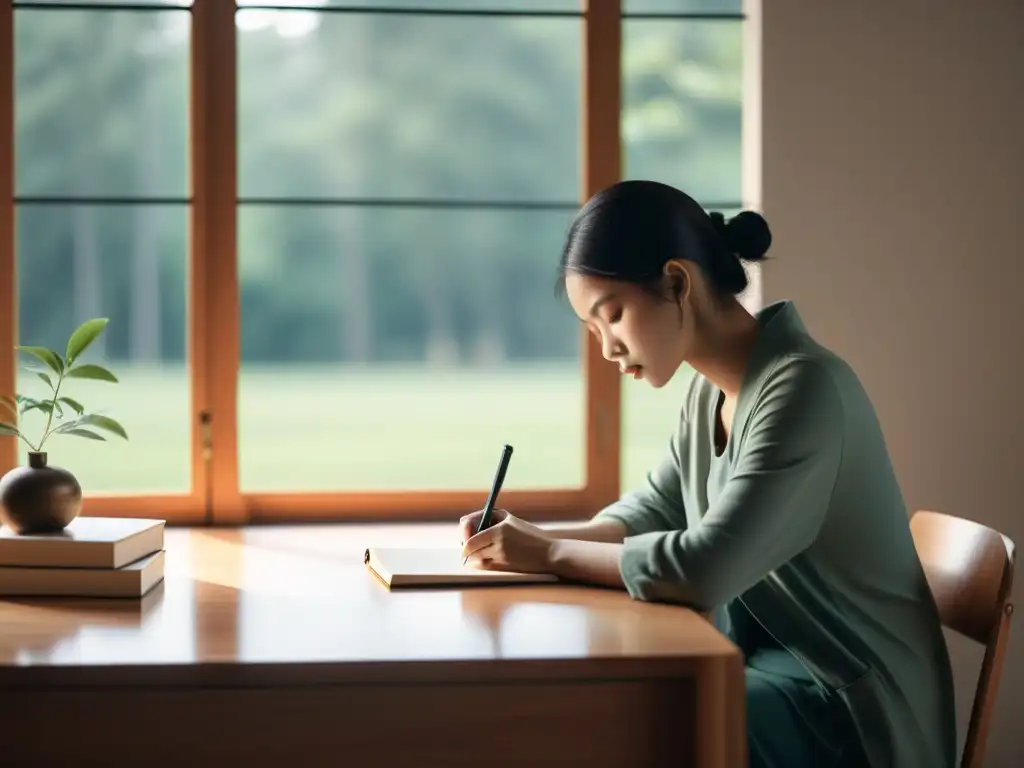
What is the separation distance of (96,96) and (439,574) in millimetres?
1545

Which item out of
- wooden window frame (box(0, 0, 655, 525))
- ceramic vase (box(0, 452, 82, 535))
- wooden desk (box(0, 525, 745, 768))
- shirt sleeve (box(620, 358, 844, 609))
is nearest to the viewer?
wooden desk (box(0, 525, 745, 768))

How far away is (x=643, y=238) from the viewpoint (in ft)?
5.15

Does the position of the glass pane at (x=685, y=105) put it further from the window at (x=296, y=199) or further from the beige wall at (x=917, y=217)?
the beige wall at (x=917, y=217)

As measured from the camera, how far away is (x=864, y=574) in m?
1.56

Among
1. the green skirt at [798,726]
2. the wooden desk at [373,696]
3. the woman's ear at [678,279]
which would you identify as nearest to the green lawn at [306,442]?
the woman's ear at [678,279]

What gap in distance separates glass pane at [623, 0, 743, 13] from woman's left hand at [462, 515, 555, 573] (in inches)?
57.6

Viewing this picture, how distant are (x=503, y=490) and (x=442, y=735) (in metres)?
1.24

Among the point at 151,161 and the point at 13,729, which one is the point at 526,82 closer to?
the point at 151,161

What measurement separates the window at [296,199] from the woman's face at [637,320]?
717 millimetres

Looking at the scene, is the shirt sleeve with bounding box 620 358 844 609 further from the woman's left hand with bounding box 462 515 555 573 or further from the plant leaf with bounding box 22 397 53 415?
the plant leaf with bounding box 22 397 53 415

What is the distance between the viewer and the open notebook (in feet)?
5.19

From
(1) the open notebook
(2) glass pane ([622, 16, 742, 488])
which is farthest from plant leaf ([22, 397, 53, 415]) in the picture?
(2) glass pane ([622, 16, 742, 488])

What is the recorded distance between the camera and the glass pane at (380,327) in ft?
8.16

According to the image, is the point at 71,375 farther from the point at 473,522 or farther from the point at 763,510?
the point at 763,510
